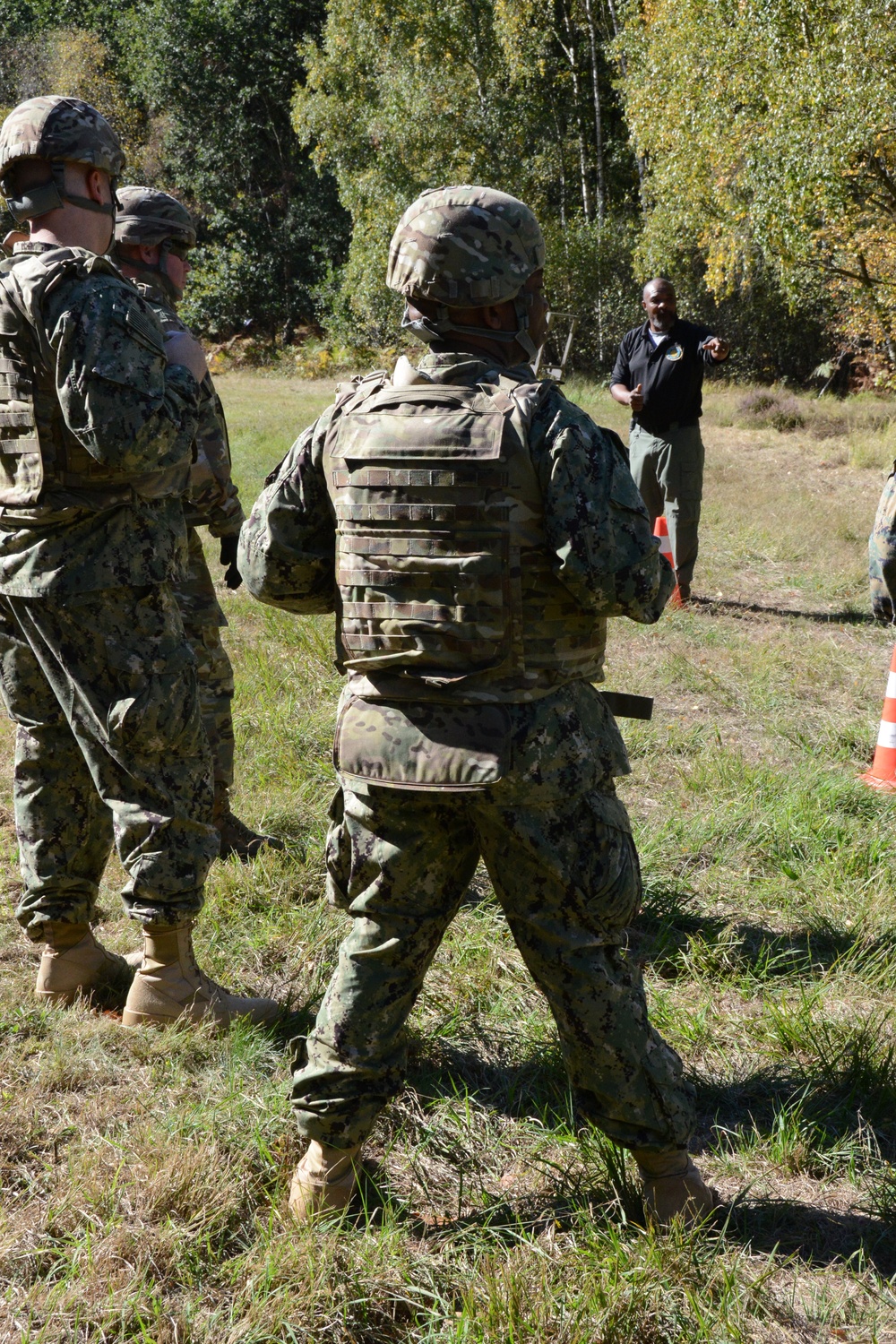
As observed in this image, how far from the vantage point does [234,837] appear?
13.9 feet

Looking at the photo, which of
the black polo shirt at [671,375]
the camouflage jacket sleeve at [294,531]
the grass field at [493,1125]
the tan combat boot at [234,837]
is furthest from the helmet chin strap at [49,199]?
the black polo shirt at [671,375]

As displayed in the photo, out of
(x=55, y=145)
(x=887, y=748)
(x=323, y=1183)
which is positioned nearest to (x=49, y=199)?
(x=55, y=145)

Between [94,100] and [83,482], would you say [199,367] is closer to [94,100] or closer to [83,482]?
[83,482]

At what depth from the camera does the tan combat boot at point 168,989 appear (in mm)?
3127

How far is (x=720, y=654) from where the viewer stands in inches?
271

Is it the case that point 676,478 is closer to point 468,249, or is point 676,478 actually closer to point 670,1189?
point 468,249

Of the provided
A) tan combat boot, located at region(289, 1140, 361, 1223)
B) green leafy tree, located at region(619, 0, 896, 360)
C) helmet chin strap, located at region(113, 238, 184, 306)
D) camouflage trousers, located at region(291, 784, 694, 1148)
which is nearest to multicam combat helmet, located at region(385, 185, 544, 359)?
camouflage trousers, located at region(291, 784, 694, 1148)

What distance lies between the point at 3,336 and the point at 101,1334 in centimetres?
217

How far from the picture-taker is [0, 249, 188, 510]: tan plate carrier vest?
270 cm

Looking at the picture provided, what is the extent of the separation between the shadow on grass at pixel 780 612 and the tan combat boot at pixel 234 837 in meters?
4.50

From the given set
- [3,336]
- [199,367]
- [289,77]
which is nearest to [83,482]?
[3,336]

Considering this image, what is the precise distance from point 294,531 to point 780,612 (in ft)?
20.2

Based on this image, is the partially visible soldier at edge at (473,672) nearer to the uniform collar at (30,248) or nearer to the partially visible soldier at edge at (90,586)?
the partially visible soldier at edge at (90,586)

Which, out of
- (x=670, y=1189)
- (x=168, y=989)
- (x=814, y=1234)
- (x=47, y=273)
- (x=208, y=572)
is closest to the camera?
(x=670, y=1189)
